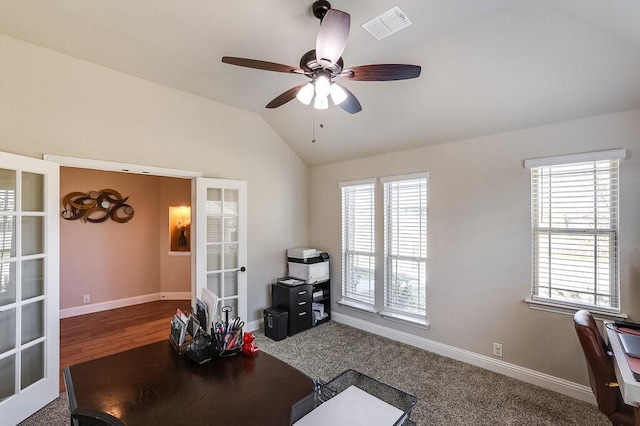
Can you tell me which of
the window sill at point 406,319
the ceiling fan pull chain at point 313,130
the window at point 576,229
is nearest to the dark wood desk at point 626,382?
the window at point 576,229

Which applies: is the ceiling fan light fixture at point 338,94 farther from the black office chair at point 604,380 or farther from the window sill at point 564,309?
the window sill at point 564,309

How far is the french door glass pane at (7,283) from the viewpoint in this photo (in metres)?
2.31

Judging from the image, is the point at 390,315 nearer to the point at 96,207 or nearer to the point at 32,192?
the point at 32,192

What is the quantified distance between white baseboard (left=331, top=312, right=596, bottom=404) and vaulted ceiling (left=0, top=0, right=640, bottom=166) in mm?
2378

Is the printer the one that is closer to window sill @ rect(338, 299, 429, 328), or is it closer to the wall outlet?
window sill @ rect(338, 299, 429, 328)

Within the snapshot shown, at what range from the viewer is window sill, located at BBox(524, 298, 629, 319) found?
247 cm

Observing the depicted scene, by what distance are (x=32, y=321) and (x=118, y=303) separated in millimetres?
2926

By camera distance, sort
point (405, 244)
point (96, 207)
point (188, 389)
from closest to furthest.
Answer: point (188, 389) < point (405, 244) < point (96, 207)

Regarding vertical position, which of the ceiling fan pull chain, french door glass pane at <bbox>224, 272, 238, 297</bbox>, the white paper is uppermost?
the ceiling fan pull chain

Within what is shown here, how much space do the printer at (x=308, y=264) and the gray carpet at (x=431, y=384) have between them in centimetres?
80

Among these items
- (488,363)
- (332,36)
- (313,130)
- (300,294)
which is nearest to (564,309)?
(488,363)

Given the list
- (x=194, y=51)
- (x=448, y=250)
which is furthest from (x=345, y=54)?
(x=448, y=250)

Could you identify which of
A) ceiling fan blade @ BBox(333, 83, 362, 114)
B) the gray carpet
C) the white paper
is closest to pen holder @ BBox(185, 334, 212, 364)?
the white paper

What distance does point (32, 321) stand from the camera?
2516mm
